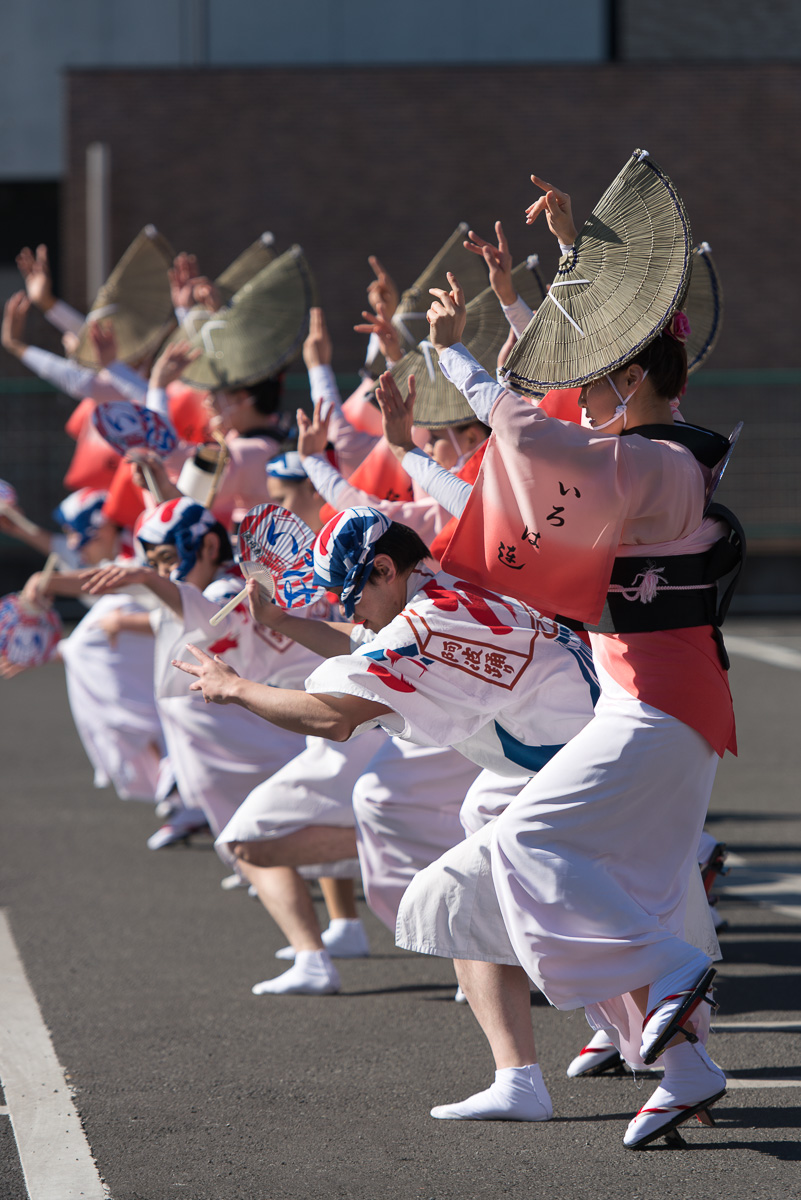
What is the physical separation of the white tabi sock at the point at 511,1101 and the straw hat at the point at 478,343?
244 centimetres

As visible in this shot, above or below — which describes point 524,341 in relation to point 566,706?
above

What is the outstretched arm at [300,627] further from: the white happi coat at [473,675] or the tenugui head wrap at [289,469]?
the tenugui head wrap at [289,469]

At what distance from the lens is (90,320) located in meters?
7.98

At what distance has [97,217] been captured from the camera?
20109 millimetres

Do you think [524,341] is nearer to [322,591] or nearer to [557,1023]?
[322,591]

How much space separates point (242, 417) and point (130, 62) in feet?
52.5

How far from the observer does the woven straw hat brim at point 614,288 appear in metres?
3.45

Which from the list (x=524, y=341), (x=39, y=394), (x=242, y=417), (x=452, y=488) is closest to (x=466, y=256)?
(x=242, y=417)

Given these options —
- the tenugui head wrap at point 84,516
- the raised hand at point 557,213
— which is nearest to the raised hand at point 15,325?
the tenugui head wrap at point 84,516

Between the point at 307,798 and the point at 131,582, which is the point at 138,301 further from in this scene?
the point at 307,798

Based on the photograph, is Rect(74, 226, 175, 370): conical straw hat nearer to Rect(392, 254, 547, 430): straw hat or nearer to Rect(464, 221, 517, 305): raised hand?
Rect(392, 254, 547, 430): straw hat

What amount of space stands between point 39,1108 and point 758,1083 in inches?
74.7

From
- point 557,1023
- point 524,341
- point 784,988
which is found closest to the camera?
point 524,341

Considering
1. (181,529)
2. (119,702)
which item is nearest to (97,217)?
(119,702)
